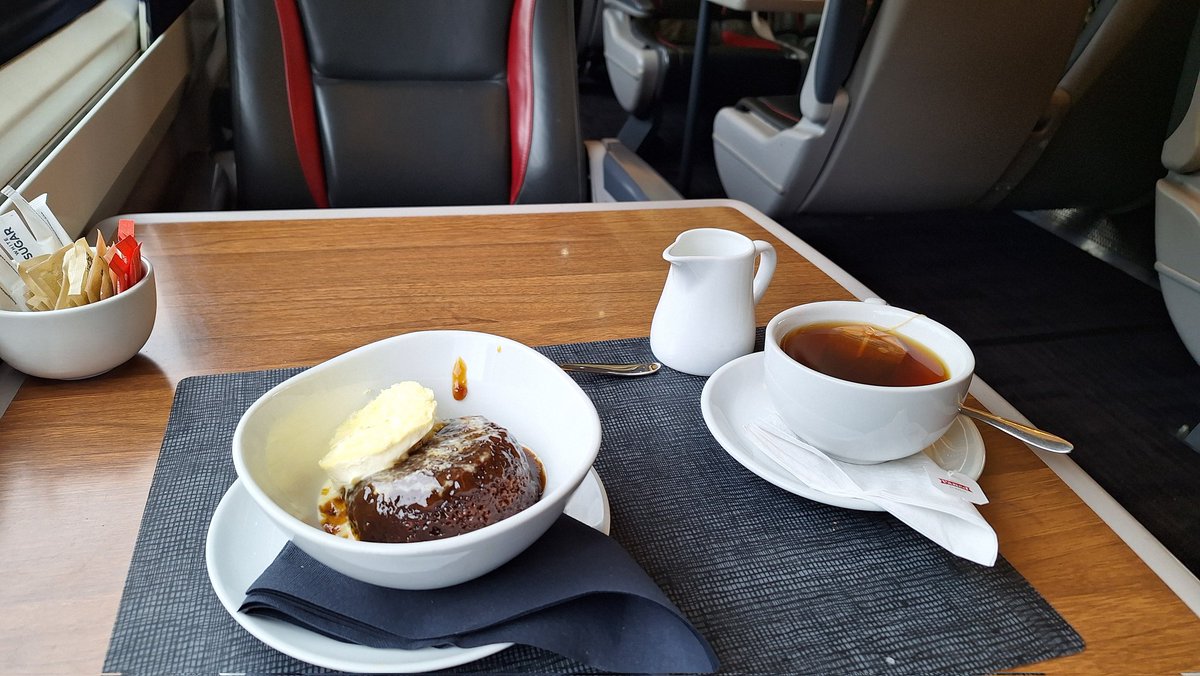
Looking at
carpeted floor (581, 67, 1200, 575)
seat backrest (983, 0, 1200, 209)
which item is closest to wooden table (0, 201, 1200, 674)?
carpeted floor (581, 67, 1200, 575)

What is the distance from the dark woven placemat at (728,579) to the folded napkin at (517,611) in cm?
2

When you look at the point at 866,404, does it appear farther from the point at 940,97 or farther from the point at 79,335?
the point at 940,97

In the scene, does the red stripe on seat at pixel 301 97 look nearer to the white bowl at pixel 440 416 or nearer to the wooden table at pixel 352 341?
the wooden table at pixel 352 341

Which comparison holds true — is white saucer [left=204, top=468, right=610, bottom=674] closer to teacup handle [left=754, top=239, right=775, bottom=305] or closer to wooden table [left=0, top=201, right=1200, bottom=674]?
wooden table [left=0, top=201, right=1200, bottom=674]

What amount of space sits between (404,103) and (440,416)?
2.86 feet

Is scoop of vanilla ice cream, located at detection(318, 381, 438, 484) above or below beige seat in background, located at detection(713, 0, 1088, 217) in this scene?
above

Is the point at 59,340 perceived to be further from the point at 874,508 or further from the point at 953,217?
the point at 953,217

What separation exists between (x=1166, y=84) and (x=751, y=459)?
2160 mm

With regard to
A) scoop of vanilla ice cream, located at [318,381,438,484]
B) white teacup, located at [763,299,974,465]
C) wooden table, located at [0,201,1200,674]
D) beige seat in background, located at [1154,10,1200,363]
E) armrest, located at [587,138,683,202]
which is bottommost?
beige seat in background, located at [1154,10,1200,363]

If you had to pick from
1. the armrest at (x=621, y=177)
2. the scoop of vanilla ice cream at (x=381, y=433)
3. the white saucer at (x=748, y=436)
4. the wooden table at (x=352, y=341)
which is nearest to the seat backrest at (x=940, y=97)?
the armrest at (x=621, y=177)

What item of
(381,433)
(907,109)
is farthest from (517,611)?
(907,109)

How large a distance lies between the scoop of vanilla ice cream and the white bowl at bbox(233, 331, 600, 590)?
0.06 feet

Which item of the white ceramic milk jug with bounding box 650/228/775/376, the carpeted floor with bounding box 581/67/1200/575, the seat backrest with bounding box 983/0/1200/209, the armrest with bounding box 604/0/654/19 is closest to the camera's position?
the white ceramic milk jug with bounding box 650/228/775/376

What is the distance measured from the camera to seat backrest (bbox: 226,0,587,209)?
1.12m
